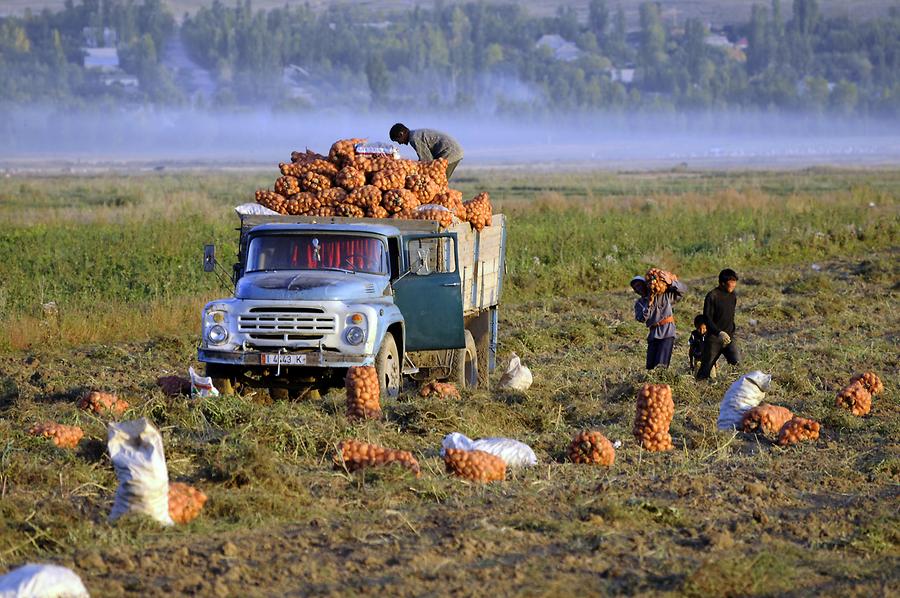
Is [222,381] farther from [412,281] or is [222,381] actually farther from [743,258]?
[743,258]

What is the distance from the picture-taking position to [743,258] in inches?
1132

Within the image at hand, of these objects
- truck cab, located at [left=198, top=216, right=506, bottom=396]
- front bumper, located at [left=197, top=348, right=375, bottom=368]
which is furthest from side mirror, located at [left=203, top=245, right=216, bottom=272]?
front bumper, located at [left=197, top=348, right=375, bottom=368]

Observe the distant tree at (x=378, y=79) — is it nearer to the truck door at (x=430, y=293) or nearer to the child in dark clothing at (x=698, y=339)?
the child in dark clothing at (x=698, y=339)

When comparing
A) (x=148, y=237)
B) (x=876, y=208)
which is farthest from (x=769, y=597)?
(x=876, y=208)

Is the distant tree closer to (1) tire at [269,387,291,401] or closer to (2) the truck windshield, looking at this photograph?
(2) the truck windshield

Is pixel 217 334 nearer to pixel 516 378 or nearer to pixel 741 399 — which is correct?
pixel 516 378

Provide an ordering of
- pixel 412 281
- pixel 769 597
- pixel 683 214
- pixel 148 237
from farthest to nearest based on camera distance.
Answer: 1. pixel 683 214
2. pixel 148 237
3. pixel 412 281
4. pixel 769 597

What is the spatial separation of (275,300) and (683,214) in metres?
23.1

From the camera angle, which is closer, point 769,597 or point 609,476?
point 769,597

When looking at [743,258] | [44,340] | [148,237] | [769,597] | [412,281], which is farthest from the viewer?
[743,258]

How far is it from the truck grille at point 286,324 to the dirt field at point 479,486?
0.62m

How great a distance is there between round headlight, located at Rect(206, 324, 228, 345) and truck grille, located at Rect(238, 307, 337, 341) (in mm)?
145

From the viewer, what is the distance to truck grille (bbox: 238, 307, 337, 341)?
1226 cm

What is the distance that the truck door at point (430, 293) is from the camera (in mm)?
13117
